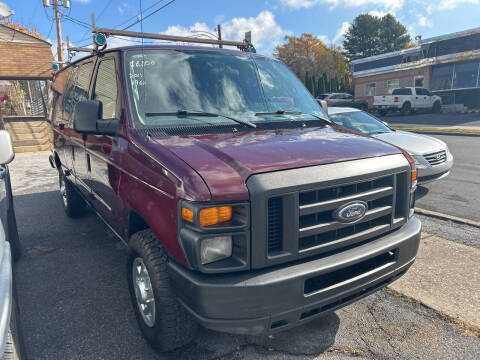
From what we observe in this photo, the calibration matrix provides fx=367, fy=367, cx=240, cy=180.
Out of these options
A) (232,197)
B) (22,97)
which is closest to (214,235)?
(232,197)

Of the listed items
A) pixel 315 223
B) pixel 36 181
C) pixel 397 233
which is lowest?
pixel 36 181

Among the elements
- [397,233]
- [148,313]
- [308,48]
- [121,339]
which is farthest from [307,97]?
[308,48]

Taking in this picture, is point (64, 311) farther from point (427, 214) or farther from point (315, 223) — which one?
point (427, 214)

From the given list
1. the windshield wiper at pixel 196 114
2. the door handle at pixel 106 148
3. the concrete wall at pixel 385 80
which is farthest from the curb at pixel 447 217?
the concrete wall at pixel 385 80

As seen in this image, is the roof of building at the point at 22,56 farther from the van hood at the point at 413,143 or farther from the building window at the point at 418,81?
the building window at the point at 418,81

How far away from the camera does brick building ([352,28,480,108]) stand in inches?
1107

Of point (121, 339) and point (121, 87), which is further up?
point (121, 87)

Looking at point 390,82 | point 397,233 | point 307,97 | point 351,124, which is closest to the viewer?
point 397,233

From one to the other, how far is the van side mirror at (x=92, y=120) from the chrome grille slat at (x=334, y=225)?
66.6 inches

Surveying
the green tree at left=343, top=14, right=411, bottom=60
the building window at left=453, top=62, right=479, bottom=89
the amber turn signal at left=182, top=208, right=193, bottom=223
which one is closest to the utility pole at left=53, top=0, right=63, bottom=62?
the amber turn signal at left=182, top=208, right=193, bottom=223

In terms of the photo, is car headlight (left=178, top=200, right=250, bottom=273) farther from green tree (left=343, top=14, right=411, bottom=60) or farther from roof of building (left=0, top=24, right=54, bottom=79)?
green tree (left=343, top=14, right=411, bottom=60)

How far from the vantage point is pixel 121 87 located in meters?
3.00

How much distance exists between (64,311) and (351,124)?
21.3 ft

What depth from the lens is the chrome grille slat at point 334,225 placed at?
2182mm
